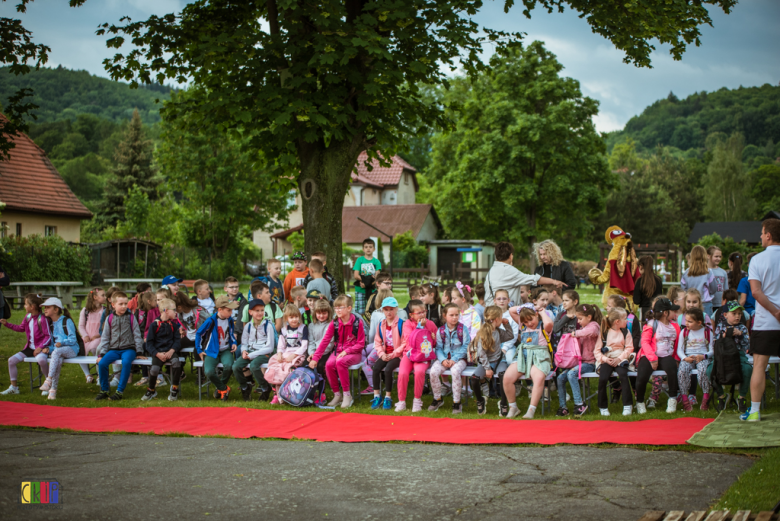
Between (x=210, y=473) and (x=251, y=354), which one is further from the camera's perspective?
(x=251, y=354)

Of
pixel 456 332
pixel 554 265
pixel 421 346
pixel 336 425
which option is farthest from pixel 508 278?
pixel 336 425

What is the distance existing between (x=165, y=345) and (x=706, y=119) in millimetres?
132849

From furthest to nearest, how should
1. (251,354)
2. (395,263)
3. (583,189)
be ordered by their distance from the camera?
(395,263) → (583,189) → (251,354)

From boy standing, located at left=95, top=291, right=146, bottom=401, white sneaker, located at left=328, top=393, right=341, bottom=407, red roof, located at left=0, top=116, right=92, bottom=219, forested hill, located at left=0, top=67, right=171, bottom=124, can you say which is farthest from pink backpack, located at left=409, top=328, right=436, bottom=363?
forested hill, located at left=0, top=67, right=171, bottom=124

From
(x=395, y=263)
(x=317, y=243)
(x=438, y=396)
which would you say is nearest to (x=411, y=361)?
(x=438, y=396)

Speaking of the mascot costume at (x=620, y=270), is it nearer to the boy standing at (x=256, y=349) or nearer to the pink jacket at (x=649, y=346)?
the pink jacket at (x=649, y=346)

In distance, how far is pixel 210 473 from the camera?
5.82 metres

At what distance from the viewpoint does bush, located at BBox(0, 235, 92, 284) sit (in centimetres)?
2816

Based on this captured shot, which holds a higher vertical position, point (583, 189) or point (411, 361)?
point (583, 189)

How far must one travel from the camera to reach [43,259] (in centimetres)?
2919

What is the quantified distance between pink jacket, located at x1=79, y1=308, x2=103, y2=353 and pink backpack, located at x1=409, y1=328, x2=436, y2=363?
526 cm

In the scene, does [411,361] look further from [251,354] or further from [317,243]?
[317,243]

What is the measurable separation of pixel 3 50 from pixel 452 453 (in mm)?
11950

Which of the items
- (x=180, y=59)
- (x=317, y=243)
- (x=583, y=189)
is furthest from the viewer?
(x=583, y=189)
